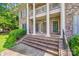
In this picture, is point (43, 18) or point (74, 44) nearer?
point (74, 44)

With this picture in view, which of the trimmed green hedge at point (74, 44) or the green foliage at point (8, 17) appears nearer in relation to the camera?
the trimmed green hedge at point (74, 44)

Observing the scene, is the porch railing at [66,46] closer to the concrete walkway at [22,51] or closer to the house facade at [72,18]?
the house facade at [72,18]

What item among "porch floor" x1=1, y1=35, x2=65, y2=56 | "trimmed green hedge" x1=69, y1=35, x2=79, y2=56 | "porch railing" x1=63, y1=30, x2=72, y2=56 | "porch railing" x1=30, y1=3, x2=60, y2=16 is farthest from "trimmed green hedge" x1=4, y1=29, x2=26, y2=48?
"trimmed green hedge" x1=69, y1=35, x2=79, y2=56

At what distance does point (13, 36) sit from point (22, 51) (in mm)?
289

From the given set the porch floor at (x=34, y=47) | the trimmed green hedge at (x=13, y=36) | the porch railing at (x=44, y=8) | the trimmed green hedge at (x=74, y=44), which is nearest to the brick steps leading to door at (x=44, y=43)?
the porch floor at (x=34, y=47)

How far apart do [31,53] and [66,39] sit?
616mm

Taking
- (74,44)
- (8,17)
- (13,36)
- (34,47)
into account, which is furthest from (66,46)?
(8,17)

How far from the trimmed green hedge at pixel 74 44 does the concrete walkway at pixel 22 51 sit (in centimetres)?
42

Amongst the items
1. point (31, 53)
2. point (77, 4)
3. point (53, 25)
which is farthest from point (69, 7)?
point (31, 53)

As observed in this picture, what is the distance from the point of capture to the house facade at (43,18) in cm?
345

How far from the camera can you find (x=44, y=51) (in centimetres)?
344

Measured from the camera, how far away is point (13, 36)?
3473 mm

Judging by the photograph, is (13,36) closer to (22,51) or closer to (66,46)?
(22,51)

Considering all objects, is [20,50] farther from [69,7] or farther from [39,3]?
[69,7]
